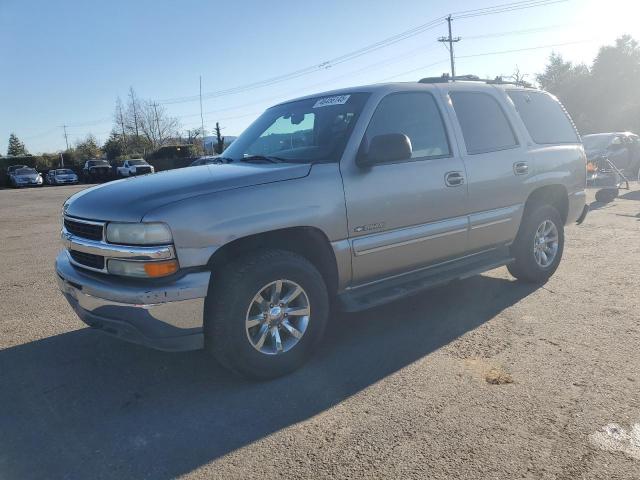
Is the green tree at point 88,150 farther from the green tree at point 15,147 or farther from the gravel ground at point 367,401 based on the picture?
the gravel ground at point 367,401

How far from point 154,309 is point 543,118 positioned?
4680 millimetres

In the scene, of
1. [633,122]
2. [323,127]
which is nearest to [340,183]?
[323,127]

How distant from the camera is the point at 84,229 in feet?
11.7

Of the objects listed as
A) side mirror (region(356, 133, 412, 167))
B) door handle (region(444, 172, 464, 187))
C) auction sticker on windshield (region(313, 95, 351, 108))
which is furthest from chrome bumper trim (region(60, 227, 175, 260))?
door handle (region(444, 172, 464, 187))

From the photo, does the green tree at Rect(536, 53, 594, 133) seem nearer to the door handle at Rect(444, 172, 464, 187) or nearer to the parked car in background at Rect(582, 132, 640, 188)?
the parked car in background at Rect(582, 132, 640, 188)

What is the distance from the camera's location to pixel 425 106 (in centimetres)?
458

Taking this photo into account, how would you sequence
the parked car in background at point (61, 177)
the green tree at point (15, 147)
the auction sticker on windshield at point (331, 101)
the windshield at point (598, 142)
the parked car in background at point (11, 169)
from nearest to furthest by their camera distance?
the auction sticker on windshield at point (331, 101) → the windshield at point (598, 142) → the parked car in background at point (61, 177) → the parked car in background at point (11, 169) → the green tree at point (15, 147)

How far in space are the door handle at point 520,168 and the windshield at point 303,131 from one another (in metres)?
1.84

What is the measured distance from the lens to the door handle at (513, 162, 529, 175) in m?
5.14

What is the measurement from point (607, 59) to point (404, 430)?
179 ft

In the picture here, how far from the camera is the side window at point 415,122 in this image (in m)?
4.25

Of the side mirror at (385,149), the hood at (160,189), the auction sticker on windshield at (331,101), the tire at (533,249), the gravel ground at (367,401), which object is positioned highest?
the auction sticker on windshield at (331,101)

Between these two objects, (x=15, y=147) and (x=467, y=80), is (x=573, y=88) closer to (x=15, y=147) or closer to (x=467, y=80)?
(x=467, y=80)

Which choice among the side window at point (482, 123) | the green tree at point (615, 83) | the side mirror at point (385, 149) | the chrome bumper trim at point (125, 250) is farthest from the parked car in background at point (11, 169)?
the green tree at point (615, 83)
